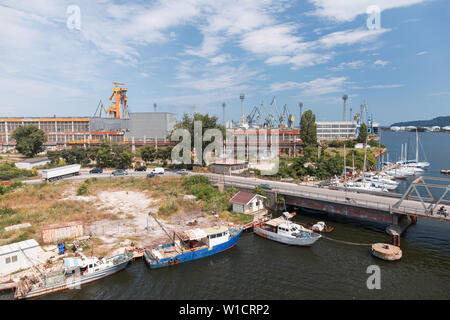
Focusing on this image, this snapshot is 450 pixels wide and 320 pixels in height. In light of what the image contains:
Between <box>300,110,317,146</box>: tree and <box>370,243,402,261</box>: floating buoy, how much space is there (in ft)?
237

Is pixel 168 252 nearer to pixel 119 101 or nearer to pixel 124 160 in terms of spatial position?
pixel 124 160

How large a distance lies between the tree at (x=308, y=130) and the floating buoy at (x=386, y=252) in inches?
2841

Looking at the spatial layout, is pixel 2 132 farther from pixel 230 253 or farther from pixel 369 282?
pixel 369 282

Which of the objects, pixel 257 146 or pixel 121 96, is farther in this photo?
pixel 121 96

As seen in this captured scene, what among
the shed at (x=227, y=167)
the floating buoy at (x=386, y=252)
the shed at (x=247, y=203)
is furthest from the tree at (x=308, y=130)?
the floating buoy at (x=386, y=252)

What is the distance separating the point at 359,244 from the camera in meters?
37.3

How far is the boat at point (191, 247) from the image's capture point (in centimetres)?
3172

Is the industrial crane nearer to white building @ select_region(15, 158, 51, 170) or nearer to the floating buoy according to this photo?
white building @ select_region(15, 158, 51, 170)

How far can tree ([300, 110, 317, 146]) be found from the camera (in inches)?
4092

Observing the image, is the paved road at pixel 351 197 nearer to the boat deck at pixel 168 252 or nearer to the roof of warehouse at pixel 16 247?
the boat deck at pixel 168 252

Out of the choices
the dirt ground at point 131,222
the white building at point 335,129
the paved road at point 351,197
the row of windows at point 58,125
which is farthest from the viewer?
the white building at point 335,129

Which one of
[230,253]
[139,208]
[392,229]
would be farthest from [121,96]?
[392,229]

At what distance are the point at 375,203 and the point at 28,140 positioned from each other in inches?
3928
